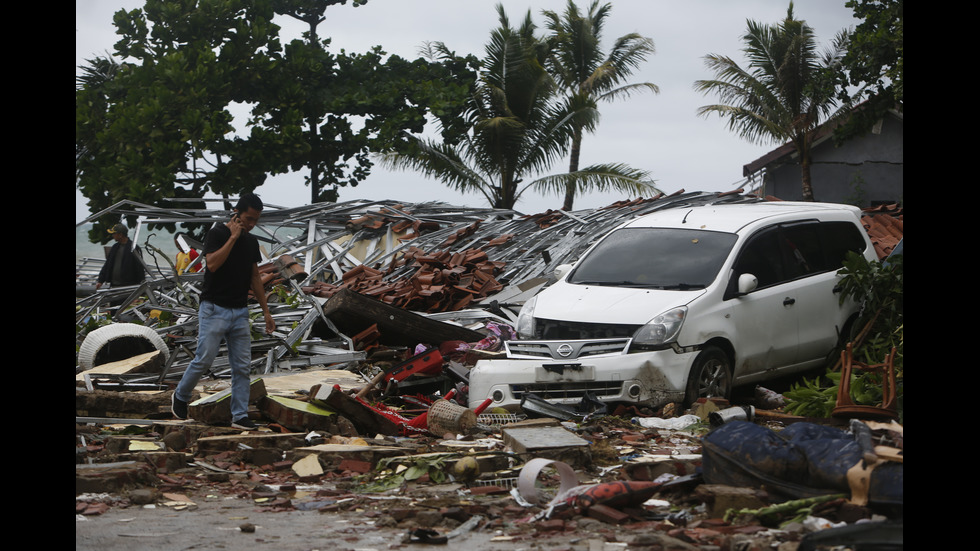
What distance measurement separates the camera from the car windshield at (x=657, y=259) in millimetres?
9734

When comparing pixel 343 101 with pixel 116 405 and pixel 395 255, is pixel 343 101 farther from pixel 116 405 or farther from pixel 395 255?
pixel 116 405

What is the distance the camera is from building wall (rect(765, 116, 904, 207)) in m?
31.0

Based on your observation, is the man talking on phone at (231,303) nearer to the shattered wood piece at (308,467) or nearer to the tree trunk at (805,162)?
the shattered wood piece at (308,467)

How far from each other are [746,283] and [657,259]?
3.40ft

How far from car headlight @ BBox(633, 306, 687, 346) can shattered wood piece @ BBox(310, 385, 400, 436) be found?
7.68 ft

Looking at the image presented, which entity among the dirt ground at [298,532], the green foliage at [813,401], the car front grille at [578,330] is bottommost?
the dirt ground at [298,532]

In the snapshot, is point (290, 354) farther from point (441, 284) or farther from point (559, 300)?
point (559, 300)

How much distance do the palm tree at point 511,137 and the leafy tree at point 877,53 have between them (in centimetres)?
694

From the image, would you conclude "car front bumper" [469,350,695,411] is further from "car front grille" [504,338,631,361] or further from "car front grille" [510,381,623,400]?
"car front grille" [504,338,631,361]

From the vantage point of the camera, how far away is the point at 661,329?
899 cm

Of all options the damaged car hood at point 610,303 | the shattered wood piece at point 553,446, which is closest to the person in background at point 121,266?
the damaged car hood at point 610,303

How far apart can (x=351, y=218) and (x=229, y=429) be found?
1150cm

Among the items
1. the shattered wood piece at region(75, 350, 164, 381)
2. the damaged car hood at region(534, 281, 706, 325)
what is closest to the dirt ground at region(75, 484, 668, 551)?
the damaged car hood at region(534, 281, 706, 325)
